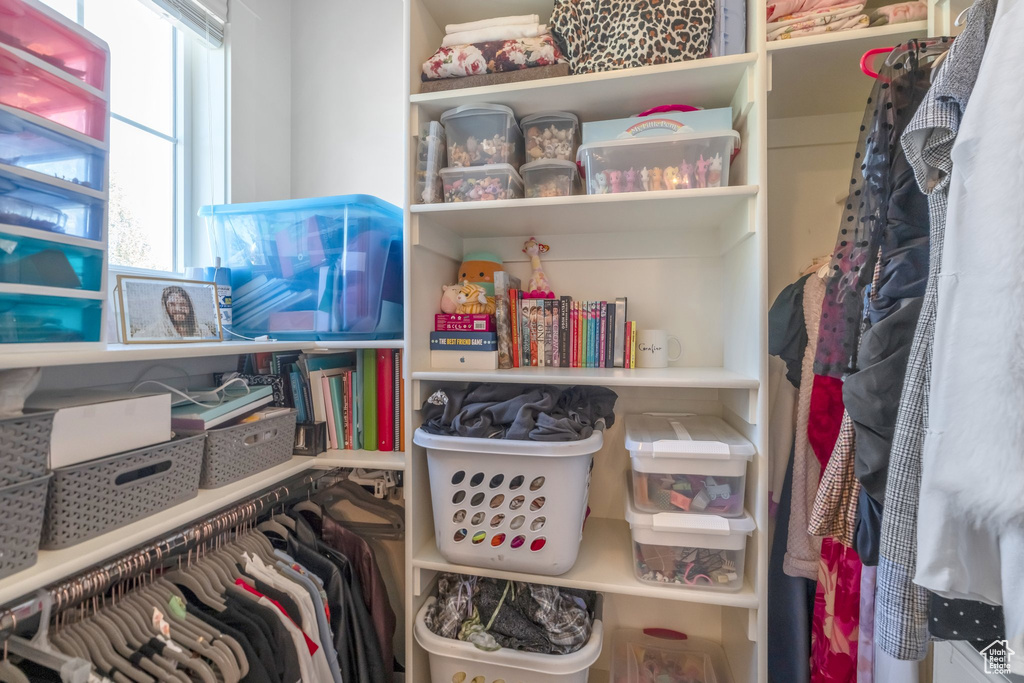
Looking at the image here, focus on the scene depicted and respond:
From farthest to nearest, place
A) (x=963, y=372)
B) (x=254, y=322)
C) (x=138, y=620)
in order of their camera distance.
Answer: (x=254, y=322)
(x=138, y=620)
(x=963, y=372)

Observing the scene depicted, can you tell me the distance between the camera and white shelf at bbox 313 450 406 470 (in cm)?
127

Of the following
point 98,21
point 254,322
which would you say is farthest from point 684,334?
point 98,21

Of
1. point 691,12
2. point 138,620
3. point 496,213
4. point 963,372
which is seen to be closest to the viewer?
point 963,372

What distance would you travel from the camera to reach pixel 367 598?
1300mm

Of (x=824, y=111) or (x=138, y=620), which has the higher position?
(x=824, y=111)

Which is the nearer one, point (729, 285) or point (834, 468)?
point (834, 468)

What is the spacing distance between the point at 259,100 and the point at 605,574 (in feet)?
6.28

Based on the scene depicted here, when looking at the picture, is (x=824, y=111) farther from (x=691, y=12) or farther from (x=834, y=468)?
(x=834, y=468)

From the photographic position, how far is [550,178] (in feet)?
4.06

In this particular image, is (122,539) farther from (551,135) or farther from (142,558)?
(551,135)

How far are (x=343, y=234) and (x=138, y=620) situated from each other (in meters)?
0.97

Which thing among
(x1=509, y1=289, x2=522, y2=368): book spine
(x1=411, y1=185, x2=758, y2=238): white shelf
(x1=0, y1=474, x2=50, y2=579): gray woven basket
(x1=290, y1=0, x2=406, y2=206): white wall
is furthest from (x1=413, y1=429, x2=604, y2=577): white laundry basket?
(x1=290, y1=0, x2=406, y2=206): white wall

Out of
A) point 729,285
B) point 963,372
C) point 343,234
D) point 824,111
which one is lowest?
point 963,372

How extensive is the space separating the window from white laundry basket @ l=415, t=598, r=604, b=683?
137 cm
